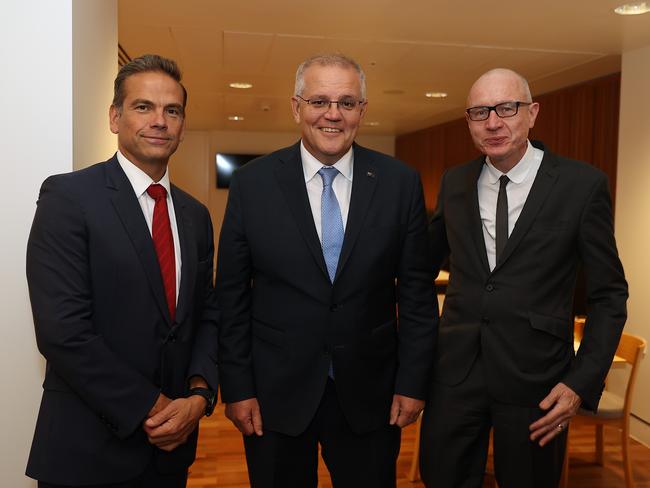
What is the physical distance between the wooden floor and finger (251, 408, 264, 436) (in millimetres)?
1811

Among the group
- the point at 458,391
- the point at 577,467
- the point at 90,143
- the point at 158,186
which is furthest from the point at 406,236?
the point at 577,467

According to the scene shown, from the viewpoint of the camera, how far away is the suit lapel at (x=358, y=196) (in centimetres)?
180

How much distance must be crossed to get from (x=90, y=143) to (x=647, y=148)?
372 centimetres

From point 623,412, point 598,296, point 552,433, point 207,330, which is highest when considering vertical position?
point 598,296

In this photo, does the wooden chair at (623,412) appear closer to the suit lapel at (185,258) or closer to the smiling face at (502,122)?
the smiling face at (502,122)

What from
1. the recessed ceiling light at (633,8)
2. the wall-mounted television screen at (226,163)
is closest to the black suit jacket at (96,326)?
the recessed ceiling light at (633,8)

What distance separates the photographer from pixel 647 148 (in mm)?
4320

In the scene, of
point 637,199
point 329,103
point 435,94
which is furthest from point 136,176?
point 435,94

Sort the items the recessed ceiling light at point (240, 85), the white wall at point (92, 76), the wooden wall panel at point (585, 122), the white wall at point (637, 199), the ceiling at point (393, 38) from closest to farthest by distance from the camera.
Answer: the white wall at point (92, 76) < the ceiling at point (393, 38) < the white wall at point (637, 199) < the wooden wall panel at point (585, 122) < the recessed ceiling light at point (240, 85)

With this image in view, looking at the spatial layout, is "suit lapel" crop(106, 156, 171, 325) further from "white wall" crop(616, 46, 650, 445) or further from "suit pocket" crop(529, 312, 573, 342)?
"white wall" crop(616, 46, 650, 445)

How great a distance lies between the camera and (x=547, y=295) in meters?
1.95

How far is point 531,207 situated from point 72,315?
1.37 m

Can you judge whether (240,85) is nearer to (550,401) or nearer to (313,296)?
(313,296)

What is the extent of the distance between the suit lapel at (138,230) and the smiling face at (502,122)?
1.10m
